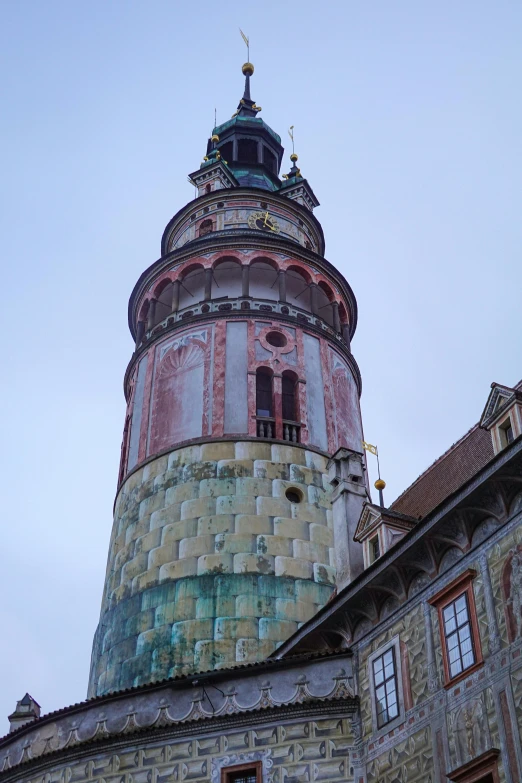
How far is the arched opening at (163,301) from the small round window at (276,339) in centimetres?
364

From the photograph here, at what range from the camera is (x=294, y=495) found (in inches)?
994

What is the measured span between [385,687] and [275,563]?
22.7 ft

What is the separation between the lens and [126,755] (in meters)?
18.2

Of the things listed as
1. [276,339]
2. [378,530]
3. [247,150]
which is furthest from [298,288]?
[378,530]

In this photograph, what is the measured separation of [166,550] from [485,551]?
33.7 feet

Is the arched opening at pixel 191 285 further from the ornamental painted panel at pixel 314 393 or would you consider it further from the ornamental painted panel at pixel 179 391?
the ornamental painted panel at pixel 314 393

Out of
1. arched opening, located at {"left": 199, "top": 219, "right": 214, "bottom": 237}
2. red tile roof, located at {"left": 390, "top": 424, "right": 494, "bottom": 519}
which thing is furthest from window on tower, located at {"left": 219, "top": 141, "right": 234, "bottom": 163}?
red tile roof, located at {"left": 390, "top": 424, "right": 494, "bottom": 519}

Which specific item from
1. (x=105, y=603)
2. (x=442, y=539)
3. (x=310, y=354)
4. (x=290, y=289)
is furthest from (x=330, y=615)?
(x=290, y=289)

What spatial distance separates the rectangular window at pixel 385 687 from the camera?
16.8 metres

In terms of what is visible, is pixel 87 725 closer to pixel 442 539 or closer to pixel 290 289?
pixel 442 539

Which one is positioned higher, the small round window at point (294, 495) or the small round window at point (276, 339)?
the small round window at point (276, 339)

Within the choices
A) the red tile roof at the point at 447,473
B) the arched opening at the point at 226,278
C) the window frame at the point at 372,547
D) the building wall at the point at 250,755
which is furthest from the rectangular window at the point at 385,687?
the arched opening at the point at 226,278

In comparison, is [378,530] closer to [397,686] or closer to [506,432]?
[397,686]

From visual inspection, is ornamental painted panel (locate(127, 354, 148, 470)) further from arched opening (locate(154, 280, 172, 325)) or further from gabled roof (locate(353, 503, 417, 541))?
gabled roof (locate(353, 503, 417, 541))
